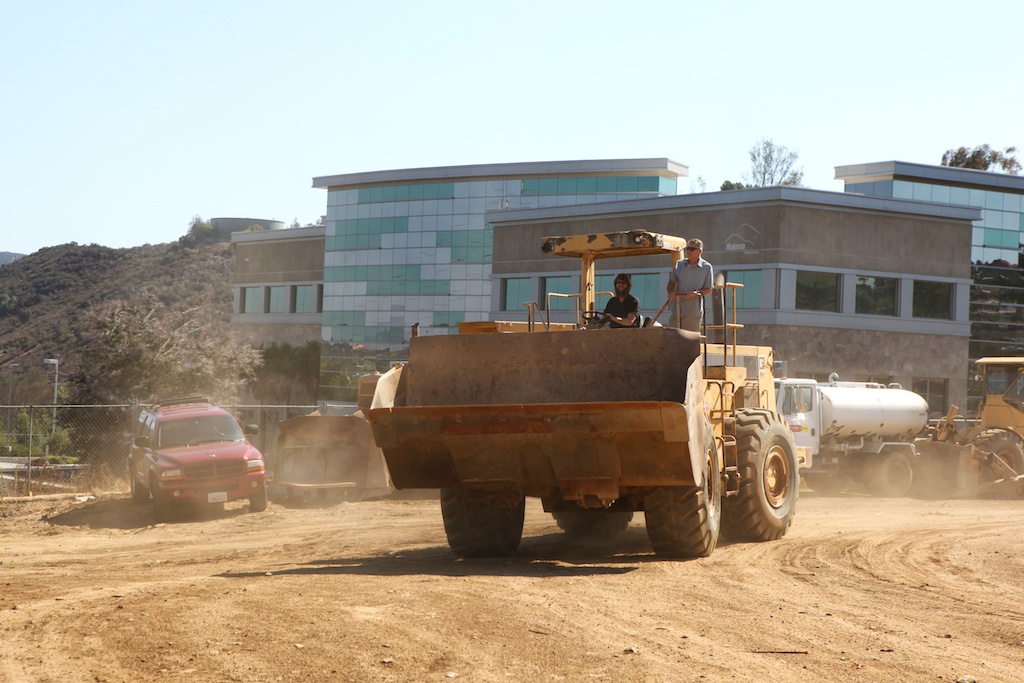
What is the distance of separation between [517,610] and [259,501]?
11.5 metres

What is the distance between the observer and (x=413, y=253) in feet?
218

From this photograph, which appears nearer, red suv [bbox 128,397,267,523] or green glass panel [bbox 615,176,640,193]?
red suv [bbox 128,397,267,523]

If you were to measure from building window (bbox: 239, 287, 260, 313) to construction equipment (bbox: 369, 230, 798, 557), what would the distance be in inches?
2451

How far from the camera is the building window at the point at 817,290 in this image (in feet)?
136

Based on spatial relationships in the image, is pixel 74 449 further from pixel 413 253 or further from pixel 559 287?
pixel 413 253

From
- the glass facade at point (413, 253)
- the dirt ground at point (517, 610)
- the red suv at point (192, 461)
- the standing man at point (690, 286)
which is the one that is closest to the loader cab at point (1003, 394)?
the dirt ground at point (517, 610)

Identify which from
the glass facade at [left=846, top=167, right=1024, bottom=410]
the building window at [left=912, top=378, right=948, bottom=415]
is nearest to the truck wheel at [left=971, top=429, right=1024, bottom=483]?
the building window at [left=912, top=378, right=948, bottom=415]

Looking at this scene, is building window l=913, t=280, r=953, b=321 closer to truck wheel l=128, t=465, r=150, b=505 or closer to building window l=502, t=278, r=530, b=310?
building window l=502, t=278, r=530, b=310

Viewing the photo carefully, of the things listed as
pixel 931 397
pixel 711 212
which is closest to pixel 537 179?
pixel 711 212

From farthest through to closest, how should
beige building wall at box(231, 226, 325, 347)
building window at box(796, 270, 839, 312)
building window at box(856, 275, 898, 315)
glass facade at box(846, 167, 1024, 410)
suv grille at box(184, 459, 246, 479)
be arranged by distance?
beige building wall at box(231, 226, 325, 347), glass facade at box(846, 167, 1024, 410), building window at box(856, 275, 898, 315), building window at box(796, 270, 839, 312), suv grille at box(184, 459, 246, 479)

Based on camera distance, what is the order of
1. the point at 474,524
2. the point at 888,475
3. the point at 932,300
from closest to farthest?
the point at 474,524 < the point at 888,475 < the point at 932,300

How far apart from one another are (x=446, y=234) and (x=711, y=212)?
2519 cm

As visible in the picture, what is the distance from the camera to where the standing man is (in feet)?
40.9

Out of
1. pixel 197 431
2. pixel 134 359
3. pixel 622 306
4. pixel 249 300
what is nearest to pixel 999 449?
pixel 622 306
